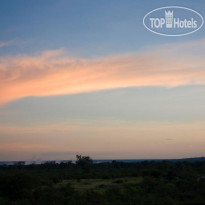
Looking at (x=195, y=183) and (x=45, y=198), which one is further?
(x=195, y=183)

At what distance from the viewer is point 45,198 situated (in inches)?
944

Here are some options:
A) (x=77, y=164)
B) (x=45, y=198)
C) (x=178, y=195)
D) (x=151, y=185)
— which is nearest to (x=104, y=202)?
(x=45, y=198)

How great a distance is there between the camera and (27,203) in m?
22.1

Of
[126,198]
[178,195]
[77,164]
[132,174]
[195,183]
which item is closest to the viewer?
[126,198]

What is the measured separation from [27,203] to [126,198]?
592 centimetres

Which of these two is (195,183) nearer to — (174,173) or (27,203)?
(27,203)

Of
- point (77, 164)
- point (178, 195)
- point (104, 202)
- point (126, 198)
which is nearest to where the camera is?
point (104, 202)

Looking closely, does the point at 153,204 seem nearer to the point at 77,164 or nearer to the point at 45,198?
the point at 45,198

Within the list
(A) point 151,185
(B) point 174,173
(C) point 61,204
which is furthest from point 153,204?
(B) point 174,173

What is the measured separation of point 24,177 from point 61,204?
1157 cm

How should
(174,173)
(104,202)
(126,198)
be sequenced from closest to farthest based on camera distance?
1. (104,202)
2. (126,198)
3. (174,173)

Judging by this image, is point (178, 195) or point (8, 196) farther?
point (8, 196)

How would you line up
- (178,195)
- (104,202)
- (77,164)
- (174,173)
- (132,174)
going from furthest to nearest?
(77,164)
(132,174)
(174,173)
(178,195)
(104,202)

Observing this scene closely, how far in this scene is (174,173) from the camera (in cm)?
4962
